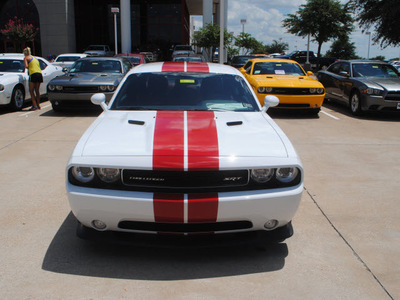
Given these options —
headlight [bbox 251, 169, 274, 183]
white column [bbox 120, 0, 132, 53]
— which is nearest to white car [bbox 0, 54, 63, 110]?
headlight [bbox 251, 169, 274, 183]

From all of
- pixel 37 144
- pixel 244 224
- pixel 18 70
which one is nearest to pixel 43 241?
pixel 244 224

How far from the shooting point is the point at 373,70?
37.4 ft

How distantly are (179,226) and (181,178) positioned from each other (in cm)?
36

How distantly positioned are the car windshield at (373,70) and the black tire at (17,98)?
901 cm

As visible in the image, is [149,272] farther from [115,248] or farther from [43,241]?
[43,241]

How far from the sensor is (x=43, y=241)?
359 centimetres

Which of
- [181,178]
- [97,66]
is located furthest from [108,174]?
[97,66]

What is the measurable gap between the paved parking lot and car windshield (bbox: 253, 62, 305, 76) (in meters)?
6.06

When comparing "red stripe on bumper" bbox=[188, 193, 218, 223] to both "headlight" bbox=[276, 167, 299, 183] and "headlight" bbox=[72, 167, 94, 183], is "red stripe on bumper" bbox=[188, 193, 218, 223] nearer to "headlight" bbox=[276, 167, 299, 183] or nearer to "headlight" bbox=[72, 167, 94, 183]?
"headlight" bbox=[276, 167, 299, 183]

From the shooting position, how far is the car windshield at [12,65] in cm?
1131

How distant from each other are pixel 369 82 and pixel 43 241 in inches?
365

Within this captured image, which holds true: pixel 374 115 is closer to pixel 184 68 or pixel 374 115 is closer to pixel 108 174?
pixel 184 68

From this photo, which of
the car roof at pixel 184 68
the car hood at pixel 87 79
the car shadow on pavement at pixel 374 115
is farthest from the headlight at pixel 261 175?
the car shadow on pavement at pixel 374 115

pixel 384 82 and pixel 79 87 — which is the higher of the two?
pixel 384 82
